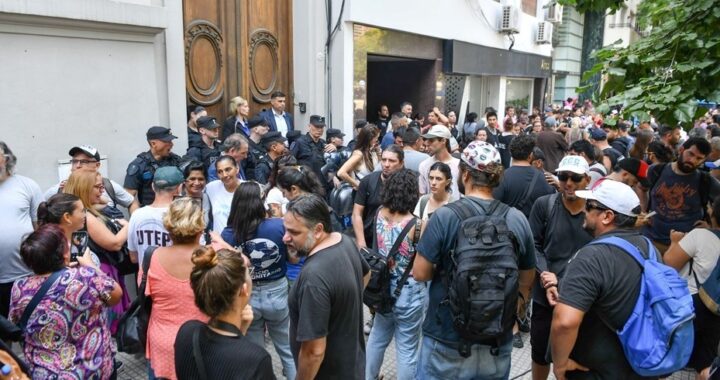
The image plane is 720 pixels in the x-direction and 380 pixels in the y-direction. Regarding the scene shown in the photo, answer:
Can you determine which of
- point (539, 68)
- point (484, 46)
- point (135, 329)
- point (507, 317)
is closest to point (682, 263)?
point (507, 317)

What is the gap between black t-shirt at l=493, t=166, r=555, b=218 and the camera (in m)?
4.70

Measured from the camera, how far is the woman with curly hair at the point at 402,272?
346 cm

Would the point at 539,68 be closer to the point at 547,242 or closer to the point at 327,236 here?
the point at 547,242

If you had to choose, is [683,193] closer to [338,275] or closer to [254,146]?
[338,275]

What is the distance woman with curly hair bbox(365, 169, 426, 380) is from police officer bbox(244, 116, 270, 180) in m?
2.65

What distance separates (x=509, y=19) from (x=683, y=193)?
10.8 metres

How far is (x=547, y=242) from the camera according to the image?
3.58 meters

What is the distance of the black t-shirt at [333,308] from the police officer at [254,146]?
341cm

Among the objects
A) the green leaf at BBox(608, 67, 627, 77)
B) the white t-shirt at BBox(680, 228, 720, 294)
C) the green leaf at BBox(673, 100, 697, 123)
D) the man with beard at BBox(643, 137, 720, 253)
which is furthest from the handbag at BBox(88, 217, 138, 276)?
the man with beard at BBox(643, 137, 720, 253)

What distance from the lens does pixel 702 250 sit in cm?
337

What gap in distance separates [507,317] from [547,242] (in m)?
1.17

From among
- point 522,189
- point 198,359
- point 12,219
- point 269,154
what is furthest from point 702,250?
point 12,219

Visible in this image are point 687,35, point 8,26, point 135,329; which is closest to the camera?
point 135,329

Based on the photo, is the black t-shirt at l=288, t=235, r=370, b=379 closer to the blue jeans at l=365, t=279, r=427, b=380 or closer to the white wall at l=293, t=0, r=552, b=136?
the blue jeans at l=365, t=279, r=427, b=380
